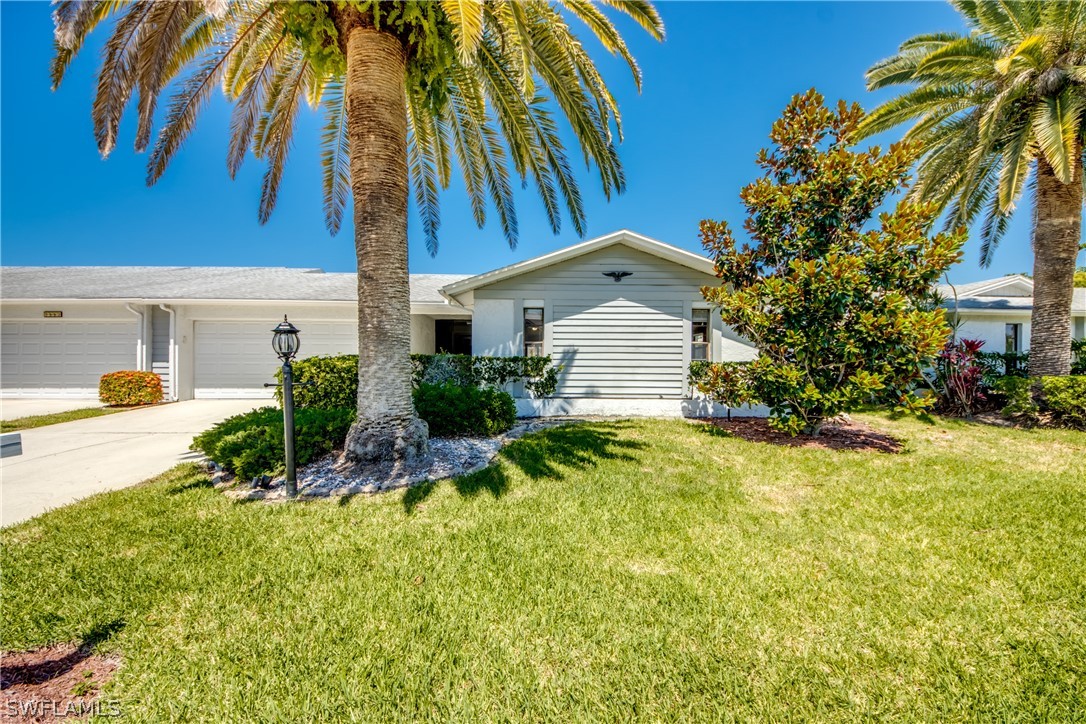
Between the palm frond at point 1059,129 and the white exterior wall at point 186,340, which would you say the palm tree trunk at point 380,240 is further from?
the palm frond at point 1059,129

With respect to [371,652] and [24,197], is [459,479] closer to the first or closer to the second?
[371,652]

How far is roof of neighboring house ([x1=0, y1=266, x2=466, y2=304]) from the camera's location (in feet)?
39.7

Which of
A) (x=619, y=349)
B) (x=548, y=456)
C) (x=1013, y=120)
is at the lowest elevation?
(x=548, y=456)

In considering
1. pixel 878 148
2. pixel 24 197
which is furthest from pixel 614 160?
pixel 24 197

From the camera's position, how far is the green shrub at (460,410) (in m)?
7.10

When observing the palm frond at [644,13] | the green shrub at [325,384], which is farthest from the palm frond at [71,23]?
the palm frond at [644,13]

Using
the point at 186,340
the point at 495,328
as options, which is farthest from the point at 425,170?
the point at 186,340

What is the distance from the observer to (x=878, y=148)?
22.6 ft

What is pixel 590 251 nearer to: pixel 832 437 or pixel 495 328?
pixel 495 328

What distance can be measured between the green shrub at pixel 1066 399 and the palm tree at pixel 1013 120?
0.76 meters

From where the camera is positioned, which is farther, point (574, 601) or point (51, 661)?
point (574, 601)

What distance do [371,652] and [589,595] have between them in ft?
4.67

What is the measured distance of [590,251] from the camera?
10328mm

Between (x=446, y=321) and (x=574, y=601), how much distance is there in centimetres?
1491
